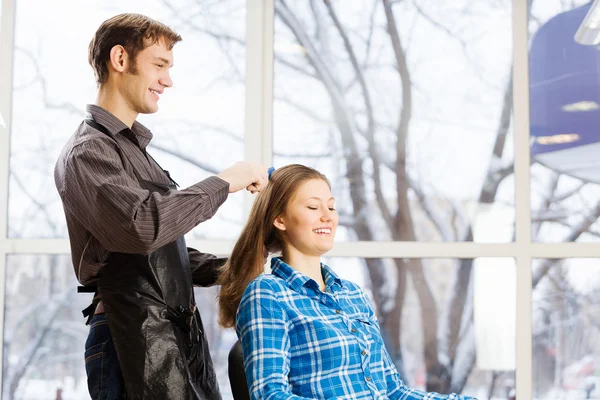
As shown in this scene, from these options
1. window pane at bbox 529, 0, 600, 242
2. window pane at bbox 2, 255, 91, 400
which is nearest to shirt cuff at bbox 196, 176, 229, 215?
window pane at bbox 2, 255, 91, 400

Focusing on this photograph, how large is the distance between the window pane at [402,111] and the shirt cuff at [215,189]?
167 centimetres

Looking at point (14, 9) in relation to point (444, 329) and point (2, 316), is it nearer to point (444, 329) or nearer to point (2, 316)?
point (2, 316)

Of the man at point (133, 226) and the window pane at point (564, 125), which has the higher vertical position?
the window pane at point (564, 125)

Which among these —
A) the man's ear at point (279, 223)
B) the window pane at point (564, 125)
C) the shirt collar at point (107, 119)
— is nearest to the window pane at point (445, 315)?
the window pane at point (564, 125)

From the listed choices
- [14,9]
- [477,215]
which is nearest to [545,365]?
[477,215]

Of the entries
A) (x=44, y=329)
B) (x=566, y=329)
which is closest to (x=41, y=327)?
(x=44, y=329)

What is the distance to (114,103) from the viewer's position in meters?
1.95

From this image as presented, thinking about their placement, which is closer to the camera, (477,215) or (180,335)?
(180,335)

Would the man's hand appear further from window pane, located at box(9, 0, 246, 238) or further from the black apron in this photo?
window pane, located at box(9, 0, 246, 238)

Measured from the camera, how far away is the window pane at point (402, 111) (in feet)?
11.1

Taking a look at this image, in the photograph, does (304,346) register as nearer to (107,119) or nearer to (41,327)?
(107,119)

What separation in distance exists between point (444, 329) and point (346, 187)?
0.75 m

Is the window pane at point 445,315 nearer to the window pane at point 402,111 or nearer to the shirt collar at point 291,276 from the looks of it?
the window pane at point 402,111

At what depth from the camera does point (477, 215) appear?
3389mm
